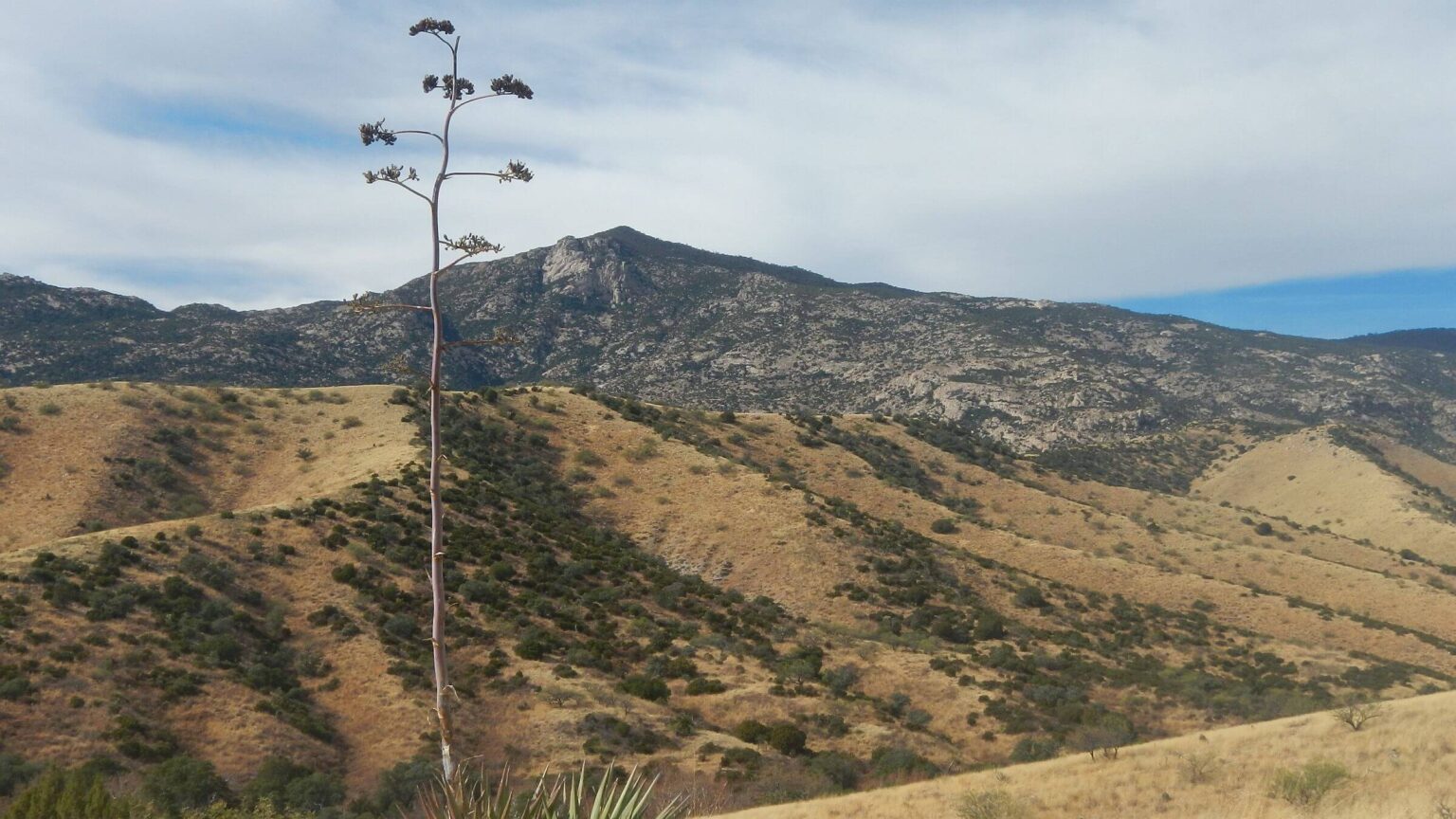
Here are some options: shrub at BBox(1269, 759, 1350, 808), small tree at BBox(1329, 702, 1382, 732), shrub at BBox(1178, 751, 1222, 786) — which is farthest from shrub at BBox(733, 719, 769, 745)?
small tree at BBox(1329, 702, 1382, 732)

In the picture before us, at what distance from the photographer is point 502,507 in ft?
152

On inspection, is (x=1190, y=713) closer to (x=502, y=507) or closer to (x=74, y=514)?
(x=502, y=507)

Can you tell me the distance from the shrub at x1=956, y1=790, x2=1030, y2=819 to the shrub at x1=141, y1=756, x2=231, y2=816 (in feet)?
55.7

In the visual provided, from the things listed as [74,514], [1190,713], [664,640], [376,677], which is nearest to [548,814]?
[376,677]

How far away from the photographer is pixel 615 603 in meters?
39.8

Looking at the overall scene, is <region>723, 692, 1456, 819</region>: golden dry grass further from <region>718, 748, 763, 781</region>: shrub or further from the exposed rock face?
the exposed rock face

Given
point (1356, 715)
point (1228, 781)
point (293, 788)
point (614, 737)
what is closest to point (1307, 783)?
point (1228, 781)

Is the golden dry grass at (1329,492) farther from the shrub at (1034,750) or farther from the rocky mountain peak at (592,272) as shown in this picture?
the rocky mountain peak at (592,272)

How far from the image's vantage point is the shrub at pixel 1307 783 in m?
14.8

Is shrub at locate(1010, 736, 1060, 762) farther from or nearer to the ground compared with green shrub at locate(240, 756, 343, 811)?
farther from the ground

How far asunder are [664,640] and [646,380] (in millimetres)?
93429

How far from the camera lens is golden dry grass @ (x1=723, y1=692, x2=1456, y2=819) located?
1458cm

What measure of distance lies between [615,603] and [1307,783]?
29632mm

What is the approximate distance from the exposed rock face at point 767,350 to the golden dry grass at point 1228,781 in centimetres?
10049
